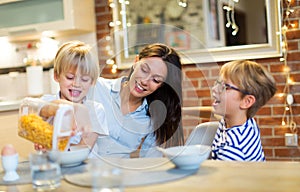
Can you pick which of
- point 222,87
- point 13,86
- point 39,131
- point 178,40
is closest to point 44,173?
point 39,131

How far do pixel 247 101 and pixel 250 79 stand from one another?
10cm

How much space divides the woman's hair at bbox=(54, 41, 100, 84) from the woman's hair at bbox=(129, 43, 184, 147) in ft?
0.60

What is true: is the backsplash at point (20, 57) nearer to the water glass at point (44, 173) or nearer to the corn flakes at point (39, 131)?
the corn flakes at point (39, 131)

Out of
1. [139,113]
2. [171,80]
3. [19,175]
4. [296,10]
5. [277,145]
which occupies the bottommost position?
[277,145]

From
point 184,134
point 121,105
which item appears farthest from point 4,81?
point 184,134

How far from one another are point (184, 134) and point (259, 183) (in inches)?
15.1

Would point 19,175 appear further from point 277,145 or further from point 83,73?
point 277,145

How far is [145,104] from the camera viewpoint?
4.69 ft

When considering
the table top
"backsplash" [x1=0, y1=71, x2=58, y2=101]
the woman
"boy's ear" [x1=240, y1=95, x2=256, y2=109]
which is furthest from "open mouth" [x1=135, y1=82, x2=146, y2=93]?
"backsplash" [x1=0, y1=71, x2=58, y2=101]

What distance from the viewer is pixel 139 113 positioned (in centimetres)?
141

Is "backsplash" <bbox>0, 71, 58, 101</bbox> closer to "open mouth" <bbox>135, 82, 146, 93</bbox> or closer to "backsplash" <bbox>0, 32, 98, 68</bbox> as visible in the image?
"backsplash" <bbox>0, 32, 98, 68</bbox>

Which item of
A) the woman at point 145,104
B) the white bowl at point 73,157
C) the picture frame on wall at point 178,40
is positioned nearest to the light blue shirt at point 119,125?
the woman at point 145,104

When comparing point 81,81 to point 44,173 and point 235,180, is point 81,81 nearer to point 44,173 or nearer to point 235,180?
point 44,173

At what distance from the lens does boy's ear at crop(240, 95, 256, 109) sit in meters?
1.61
